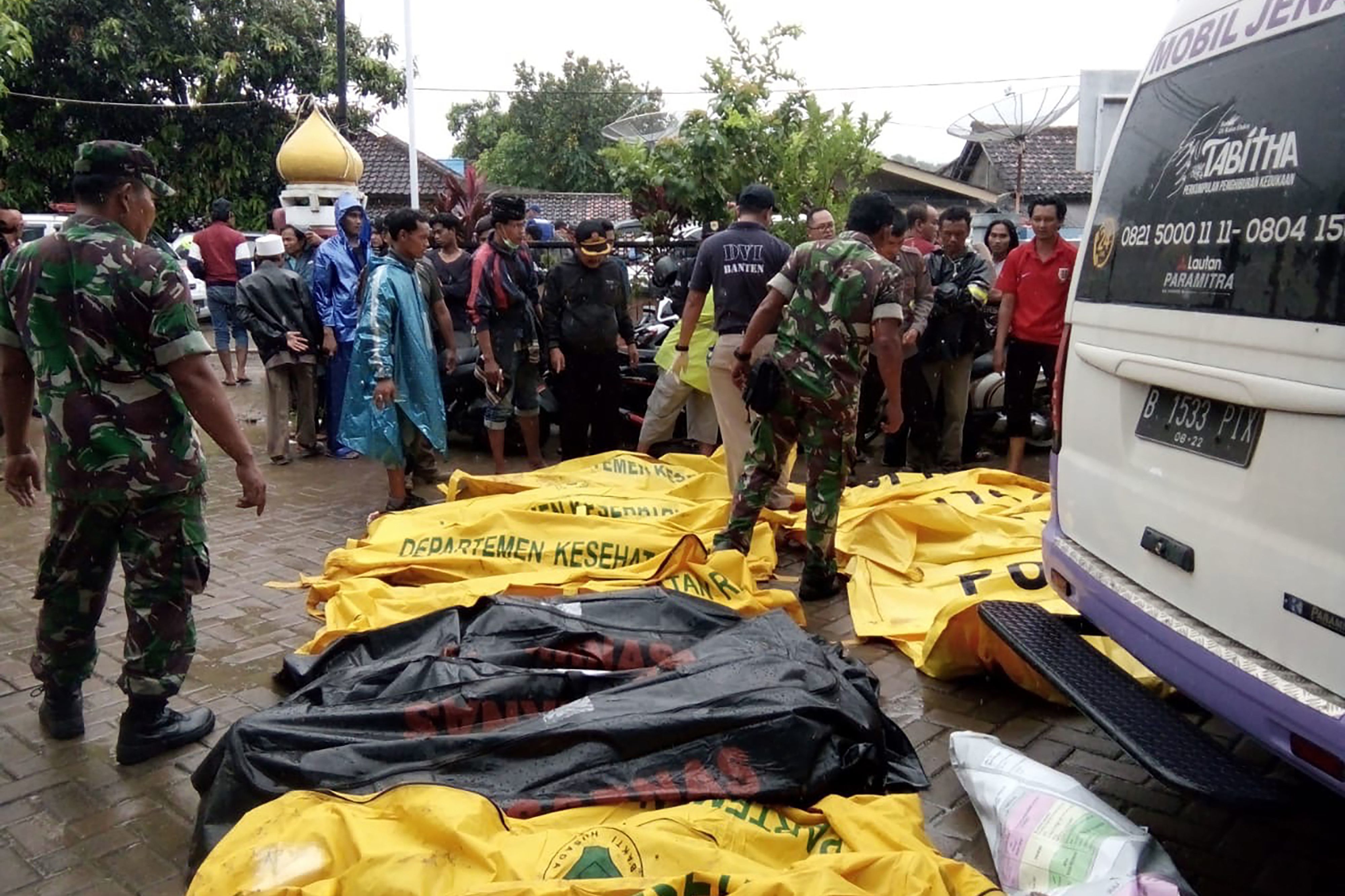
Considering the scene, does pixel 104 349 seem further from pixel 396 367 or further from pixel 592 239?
pixel 592 239

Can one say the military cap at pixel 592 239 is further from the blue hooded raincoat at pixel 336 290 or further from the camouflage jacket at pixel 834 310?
the camouflage jacket at pixel 834 310

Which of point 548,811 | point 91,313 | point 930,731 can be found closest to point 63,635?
point 91,313

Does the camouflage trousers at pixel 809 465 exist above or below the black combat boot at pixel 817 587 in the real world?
above

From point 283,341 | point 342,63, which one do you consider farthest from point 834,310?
point 342,63

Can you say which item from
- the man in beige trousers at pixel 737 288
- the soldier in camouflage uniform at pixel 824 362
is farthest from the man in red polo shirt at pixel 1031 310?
the soldier in camouflage uniform at pixel 824 362

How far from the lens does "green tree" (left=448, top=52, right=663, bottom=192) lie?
47.3 meters

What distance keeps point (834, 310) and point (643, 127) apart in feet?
28.4

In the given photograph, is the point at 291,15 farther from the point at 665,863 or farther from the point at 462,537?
the point at 665,863

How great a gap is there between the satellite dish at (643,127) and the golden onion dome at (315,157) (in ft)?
9.67

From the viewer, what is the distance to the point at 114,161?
10.6ft

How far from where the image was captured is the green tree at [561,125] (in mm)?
47312

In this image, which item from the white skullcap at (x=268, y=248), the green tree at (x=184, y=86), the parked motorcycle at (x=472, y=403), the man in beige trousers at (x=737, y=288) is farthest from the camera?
the green tree at (x=184, y=86)

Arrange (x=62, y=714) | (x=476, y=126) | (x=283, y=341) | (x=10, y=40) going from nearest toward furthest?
(x=62, y=714)
(x=283, y=341)
(x=10, y=40)
(x=476, y=126)

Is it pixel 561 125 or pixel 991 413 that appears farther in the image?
pixel 561 125
